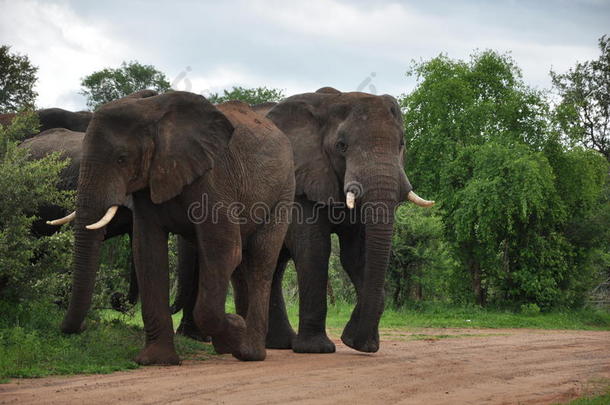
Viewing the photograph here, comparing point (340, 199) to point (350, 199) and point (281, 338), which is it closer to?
point (350, 199)

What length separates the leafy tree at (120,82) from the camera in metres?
48.3

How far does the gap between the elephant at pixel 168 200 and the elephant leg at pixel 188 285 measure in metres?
2.01

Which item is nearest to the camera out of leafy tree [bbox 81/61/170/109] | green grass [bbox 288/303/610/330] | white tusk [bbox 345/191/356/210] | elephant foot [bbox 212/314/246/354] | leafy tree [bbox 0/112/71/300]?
elephant foot [bbox 212/314/246/354]

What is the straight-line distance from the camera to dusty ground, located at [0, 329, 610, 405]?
7730mm

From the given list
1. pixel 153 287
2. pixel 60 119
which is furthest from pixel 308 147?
pixel 60 119

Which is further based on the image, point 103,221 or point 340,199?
point 340,199

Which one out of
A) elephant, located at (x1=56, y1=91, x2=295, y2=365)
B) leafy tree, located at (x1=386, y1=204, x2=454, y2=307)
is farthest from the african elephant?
leafy tree, located at (x1=386, y1=204, x2=454, y2=307)

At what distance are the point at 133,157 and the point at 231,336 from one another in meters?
2.42

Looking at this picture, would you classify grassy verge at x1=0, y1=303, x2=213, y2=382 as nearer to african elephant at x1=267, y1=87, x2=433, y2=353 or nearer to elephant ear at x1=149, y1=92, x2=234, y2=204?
african elephant at x1=267, y1=87, x2=433, y2=353

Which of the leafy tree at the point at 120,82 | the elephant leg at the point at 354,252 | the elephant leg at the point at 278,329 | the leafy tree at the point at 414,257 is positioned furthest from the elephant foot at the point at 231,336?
the leafy tree at the point at 120,82

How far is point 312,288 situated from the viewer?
1223 cm

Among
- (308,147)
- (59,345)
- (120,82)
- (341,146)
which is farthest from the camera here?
(120,82)

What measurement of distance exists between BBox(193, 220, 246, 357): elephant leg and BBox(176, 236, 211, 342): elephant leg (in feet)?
8.84

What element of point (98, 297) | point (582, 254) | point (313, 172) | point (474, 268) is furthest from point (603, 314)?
point (98, 297)
